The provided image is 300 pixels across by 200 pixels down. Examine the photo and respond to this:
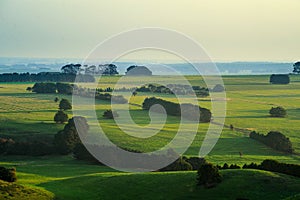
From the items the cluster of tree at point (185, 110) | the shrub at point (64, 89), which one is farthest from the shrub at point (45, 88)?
the cluster of tree at point (185, 110)

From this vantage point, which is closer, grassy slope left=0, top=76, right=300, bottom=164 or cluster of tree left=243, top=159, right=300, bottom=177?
Answer: cluster of tree left=243, top=159, right=300, bottom=177

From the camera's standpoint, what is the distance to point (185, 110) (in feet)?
364

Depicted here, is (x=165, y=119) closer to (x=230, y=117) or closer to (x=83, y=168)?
(x=230, y=117)

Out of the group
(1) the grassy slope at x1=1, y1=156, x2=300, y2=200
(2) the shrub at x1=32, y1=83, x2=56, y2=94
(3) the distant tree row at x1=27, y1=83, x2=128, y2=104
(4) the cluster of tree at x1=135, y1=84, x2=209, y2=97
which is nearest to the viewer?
(1) the grassy slope at x1=1, y1=156, x2=300, y2=200

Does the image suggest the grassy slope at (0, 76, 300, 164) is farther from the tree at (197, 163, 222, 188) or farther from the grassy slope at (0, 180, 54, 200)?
the grassy slope at (0, 180, 54, 200)

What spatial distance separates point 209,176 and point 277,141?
127 feet

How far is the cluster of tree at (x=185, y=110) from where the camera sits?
10362cm

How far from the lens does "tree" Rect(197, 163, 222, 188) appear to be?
4347 cm

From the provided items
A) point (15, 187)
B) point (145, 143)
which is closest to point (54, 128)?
point (145, 143)

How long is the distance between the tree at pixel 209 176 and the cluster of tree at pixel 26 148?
38.2m

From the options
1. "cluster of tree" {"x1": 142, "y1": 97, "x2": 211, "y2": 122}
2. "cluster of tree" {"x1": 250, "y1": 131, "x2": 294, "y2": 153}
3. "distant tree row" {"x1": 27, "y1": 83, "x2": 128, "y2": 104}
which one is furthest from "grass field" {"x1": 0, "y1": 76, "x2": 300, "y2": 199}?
"distant tree row" {"x1": 27, "y1": 83, "x2": 128, "y2": 104}

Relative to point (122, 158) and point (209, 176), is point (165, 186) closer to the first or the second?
point (209, 176)

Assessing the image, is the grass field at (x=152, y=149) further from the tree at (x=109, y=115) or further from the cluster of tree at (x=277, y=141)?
the tree at (x=109, y=115)

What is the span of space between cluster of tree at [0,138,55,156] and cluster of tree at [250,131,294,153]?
34926mm
